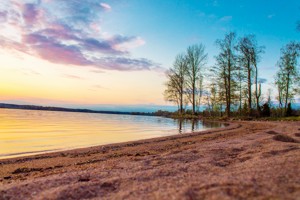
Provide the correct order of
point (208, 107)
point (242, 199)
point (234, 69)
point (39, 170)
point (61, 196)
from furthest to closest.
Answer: point (208, 107), point (234, 69), point (39, 170), point (61, 196), point (242, 199)

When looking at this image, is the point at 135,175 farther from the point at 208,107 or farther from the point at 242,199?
the point at 208,107

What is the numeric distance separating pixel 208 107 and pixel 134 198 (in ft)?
199

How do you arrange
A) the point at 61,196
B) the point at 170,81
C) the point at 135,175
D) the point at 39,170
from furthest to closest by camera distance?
1. the point at 170,81
2. the point at 39,170
3. the point at 135,175
4. the point at 61,196

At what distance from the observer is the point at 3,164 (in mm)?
6824

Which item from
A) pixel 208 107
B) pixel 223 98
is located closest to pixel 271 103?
pixel 208 107

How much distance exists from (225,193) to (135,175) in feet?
5.75

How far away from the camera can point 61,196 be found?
3180mm

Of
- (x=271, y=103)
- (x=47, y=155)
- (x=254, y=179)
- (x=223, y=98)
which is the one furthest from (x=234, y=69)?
(x=254, y=179)

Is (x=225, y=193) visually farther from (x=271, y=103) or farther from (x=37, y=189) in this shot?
(x=271, y=103)

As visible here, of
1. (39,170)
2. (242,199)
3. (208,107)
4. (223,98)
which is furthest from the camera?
(208,107)

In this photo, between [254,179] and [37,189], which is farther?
[37,189]

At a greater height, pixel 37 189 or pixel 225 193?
pixel 225 193

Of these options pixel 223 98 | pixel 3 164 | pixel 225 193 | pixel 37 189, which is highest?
pixel 223 98

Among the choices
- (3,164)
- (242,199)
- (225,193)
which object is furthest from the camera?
(3,164)
